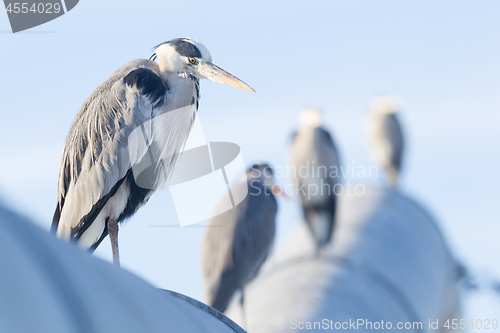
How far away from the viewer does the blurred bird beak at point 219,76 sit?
6.97 ft

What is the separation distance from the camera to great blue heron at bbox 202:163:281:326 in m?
4.08

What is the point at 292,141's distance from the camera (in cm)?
725

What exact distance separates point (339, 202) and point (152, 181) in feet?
14.1

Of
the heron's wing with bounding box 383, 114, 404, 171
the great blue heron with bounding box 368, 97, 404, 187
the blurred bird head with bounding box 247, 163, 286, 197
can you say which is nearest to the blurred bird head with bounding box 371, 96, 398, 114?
Result: the great blue heron with bounding box 368, 97, 404, 187

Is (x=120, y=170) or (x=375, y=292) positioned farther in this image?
(x=375, y=292)

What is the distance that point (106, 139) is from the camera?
7.43 ft

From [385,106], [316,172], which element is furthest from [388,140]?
[316,172]

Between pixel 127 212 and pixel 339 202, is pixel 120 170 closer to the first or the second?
pixel 127 212

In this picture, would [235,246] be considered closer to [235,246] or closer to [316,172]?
[235,246]

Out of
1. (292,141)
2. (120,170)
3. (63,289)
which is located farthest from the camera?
(292,141)

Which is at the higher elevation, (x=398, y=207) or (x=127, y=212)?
(x=127, y=212)

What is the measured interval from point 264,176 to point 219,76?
8.54 ft

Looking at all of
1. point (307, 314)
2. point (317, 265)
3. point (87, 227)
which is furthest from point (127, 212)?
point (317, 265)

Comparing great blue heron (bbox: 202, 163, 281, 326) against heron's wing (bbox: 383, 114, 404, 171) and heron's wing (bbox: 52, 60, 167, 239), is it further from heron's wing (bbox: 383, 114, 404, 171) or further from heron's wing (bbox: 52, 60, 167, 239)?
heron's wing (bbox: 383, 114, 404, 171)
